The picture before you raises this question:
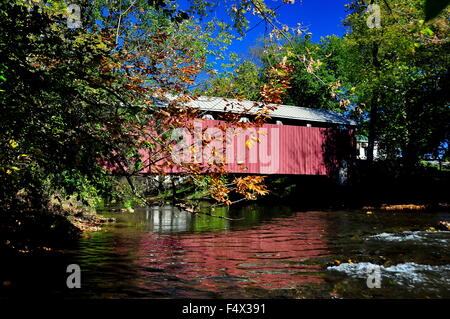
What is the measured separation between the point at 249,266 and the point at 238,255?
3.20 feet

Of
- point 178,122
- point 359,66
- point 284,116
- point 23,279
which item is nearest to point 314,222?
point 284,116

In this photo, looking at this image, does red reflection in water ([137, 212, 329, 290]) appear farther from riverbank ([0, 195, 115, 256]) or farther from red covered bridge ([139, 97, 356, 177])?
red covered bridge ([139, 97, 356, 177])

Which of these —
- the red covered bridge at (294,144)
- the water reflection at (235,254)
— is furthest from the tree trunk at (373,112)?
the water reflection at (235,254)

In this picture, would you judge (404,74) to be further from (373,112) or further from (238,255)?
(238,255)

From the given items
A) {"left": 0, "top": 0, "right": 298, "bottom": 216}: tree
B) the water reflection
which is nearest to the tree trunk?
the water reflection

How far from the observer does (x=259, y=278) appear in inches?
188

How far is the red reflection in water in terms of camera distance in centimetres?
479

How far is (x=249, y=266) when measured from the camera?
554 centimetres

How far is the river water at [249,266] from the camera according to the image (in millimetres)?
4184

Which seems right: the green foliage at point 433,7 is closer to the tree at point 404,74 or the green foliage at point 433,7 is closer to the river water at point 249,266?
the river water at point 249,266

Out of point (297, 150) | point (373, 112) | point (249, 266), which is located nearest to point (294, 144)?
point (297, 150)

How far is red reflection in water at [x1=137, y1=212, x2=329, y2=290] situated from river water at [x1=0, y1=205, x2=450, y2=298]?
0.05ft
